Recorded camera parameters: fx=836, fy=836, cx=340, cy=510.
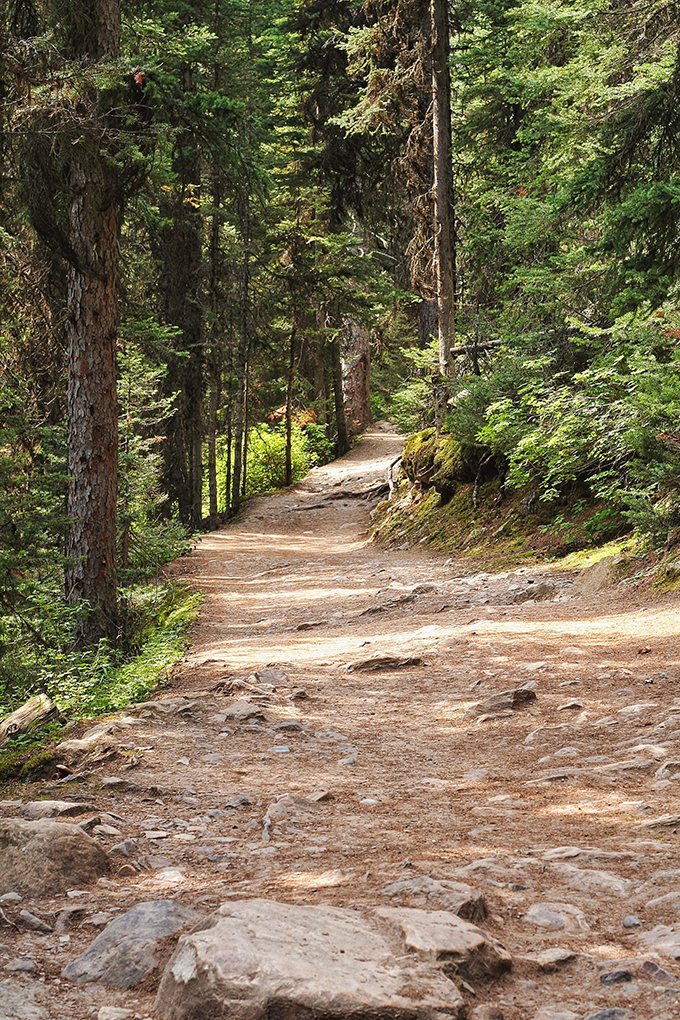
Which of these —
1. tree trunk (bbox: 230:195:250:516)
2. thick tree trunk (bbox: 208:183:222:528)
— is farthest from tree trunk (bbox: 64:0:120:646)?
tree trunk (bbox: 230:195:250:516)

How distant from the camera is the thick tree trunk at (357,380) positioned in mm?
30938

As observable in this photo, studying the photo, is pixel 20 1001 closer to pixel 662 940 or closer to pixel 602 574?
pixel 662 940

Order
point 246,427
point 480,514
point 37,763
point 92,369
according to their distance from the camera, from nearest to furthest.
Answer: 1. point 37,763
2. point 92,369
3. point 480,514
4. point 246,427

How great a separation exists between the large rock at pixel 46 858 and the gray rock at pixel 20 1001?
77 centimetres

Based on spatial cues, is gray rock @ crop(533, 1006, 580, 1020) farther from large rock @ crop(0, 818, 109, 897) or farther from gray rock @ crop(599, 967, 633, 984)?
large rock @ crop(0, 818, 109, 897)

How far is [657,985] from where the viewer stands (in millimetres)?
2496

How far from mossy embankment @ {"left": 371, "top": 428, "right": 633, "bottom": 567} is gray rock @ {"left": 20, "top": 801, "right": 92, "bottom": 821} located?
23.7 feet

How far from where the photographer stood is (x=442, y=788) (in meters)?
4.66

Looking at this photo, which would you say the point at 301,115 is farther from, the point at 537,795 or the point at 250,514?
the point at 537,795

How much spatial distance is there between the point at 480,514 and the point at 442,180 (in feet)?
23.3

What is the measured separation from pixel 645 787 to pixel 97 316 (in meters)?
7.35

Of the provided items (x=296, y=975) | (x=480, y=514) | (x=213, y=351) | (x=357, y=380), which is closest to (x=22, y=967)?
(x=296, y=975)

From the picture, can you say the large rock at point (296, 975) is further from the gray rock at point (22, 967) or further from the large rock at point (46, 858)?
the large rock at point (46, 858)

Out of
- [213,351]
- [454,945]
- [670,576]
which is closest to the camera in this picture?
[454,945]
